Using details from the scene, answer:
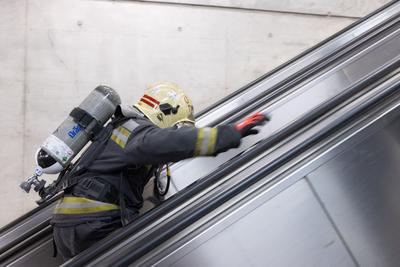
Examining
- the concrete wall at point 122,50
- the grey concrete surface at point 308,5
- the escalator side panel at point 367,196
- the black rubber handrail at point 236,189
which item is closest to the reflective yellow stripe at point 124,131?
the black rubber handrail at point 236,189

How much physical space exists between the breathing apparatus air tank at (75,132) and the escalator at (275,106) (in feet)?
1.37

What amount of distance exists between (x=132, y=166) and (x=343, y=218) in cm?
88

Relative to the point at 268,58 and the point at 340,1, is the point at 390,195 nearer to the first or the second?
the point at 268,58

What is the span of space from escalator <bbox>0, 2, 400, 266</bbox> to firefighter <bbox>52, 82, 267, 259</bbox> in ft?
0.49

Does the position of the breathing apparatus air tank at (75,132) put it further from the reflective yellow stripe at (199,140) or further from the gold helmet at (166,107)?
the reflective yellow stripe at (199,140)

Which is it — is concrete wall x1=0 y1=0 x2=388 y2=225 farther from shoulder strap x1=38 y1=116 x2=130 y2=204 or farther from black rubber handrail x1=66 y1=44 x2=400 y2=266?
black rubber handrail x1=66 y1=44 x2=400 y2=266

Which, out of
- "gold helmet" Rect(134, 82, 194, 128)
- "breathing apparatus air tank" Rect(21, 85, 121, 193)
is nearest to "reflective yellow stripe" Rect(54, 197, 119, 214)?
"breathing apparatus air tank" Rect(21, 85, 121, 193)

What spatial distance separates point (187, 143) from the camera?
177cm

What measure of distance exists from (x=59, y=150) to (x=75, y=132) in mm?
102

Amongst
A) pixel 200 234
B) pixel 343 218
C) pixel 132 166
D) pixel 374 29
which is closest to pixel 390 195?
pixel 343 218

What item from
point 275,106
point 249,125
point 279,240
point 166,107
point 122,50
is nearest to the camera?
point 279,240

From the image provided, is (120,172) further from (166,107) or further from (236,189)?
(236,189)

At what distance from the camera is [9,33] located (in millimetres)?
4359

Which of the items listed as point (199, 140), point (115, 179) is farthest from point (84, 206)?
point (199, 140)
